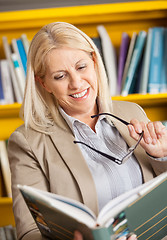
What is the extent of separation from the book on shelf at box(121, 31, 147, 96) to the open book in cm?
104

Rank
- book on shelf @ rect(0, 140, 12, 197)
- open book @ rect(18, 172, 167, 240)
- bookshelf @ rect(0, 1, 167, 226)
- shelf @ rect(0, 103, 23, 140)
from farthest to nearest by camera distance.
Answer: shelf @ rect(0, 103, 23, 140), book on shelf @ rect(0, 140, 12, 197), bookshelf @ rect(0, 1, 167, 226), open book @ rect(18, 172, 167, 240)

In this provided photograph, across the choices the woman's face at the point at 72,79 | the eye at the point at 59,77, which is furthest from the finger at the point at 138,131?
the eye at the point at 59,77

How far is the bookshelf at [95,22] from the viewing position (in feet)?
6.55

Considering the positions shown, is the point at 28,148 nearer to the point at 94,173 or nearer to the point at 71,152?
the point at 71,152

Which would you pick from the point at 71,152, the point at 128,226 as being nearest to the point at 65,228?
the point at 128,226

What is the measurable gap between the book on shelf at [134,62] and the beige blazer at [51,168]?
0.67 meters

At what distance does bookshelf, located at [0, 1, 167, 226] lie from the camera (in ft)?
6.55

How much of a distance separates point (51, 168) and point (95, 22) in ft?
4.13

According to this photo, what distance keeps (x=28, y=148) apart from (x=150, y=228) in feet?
1.80

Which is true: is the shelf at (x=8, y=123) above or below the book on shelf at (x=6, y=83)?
below

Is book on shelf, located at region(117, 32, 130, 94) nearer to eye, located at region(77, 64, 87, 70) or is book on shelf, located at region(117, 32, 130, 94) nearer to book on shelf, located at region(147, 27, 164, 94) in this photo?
book on shelf, located at region(147, 27, 164, 94)

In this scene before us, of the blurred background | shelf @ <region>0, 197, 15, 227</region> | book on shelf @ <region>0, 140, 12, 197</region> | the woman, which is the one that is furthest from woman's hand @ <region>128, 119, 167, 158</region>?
Answer: shelf @ <region>0, 197, 15, 227</region>

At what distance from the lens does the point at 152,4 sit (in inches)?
79.3

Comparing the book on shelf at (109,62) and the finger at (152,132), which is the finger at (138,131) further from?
the book on shelf at (109,62)
